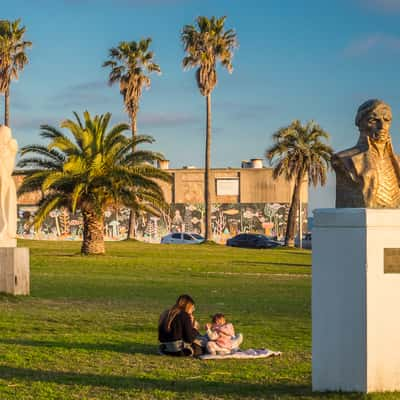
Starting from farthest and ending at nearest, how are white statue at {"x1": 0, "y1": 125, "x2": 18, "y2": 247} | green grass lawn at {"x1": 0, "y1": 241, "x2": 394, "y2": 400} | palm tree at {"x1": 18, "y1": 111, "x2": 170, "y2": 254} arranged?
palm tree at {"x1": 18, "y1": 111, "x2": 170, "y2": 254} < white statue at {"x1": 0, "y1": 125, "x2": 18, "y2": 247} < green grass lawn at {"x1": 0, "y1": 241, "x2": 394, "y2": 400}

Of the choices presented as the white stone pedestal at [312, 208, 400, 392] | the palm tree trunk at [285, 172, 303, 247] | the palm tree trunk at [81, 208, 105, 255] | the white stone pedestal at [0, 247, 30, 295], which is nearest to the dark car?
the palm tree trunk at [285, 172, 303, 247]

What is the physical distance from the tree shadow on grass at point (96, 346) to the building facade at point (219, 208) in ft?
193

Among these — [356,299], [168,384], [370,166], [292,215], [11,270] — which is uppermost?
[292,215]

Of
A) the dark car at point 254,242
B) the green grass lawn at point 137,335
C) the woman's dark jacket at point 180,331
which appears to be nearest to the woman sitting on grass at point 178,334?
the woman's dark jacket at point 180,331

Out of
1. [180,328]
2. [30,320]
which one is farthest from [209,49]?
[180,328]

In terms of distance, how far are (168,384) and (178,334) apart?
2.04m

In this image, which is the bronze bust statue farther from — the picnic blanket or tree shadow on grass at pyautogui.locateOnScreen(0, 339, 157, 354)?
tree shadow on grass at pyautogui.locateOnScreen(0, 339, 157, 354)

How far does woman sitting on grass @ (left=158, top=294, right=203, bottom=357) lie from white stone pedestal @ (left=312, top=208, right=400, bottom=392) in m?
3.23

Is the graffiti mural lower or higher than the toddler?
higher

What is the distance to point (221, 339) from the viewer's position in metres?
11.3

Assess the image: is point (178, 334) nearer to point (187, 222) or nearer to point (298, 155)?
point (298, 155)

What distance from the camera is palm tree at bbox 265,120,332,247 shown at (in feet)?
187

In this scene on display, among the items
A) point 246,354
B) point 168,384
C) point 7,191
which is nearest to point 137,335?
point 246,354

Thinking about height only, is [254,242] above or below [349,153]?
below
